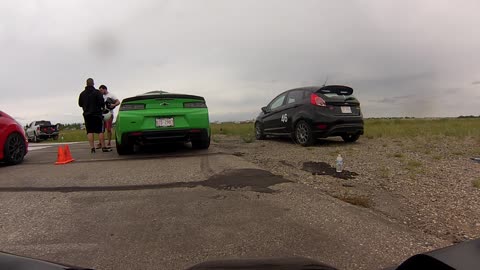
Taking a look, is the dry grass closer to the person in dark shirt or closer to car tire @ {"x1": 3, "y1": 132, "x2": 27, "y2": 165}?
the person in dark shirt

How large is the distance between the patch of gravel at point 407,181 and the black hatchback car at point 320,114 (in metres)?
0.54

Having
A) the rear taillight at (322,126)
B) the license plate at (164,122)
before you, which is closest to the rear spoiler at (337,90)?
the rear taillight at (322,126)

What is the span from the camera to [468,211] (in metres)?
3.68

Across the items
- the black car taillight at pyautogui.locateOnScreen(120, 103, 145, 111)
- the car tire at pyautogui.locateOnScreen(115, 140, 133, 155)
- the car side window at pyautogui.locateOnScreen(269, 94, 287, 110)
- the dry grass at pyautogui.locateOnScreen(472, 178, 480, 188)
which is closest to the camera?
the dry grass at pyautogui.locateOnScreen(472, 178, 480, 188)

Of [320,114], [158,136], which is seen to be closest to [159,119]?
[158,136]

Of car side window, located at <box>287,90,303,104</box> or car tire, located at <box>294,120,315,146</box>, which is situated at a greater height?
car side window, located at <box>287,90,303,104</box>

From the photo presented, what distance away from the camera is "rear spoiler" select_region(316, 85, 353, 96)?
8.65m

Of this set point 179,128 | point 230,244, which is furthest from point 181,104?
point 230,244

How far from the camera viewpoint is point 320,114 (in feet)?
Result: 27.3

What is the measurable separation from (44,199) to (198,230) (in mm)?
2268

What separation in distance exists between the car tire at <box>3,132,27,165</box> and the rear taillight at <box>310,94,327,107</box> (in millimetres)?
6566

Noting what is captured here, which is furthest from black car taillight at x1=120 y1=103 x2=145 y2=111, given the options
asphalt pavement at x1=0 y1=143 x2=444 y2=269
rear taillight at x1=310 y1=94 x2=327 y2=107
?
rear taillight at x1=310 y1=94 x2=327 y2=107

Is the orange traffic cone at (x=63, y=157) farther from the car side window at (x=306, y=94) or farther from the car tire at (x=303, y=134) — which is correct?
the car side window at (x=306, y=94)

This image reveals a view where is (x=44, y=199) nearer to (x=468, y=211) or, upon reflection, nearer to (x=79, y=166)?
(x=79, y=166)
